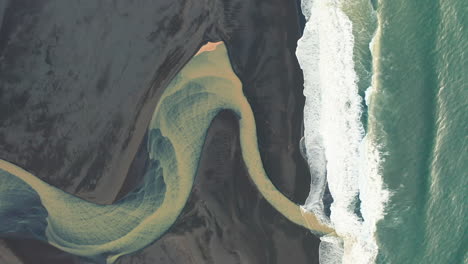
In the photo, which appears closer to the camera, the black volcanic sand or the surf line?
the black volcanic sand

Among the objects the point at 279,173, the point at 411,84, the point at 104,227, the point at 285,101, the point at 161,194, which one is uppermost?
the point at 411,84

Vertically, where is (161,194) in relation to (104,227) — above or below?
above

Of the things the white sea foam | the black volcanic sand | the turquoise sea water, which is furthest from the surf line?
the turquoise sea water

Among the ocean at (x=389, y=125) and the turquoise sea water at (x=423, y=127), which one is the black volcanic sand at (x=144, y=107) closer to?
the ocean at (x=389, y=125)

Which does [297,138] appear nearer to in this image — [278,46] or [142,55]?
[278,46]

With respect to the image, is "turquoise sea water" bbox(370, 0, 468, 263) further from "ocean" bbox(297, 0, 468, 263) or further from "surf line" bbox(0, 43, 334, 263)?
"surf line" bbox(0, 43, 334, 263)

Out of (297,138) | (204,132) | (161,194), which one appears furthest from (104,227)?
(297,138)

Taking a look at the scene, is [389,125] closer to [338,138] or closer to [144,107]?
[338,138]
